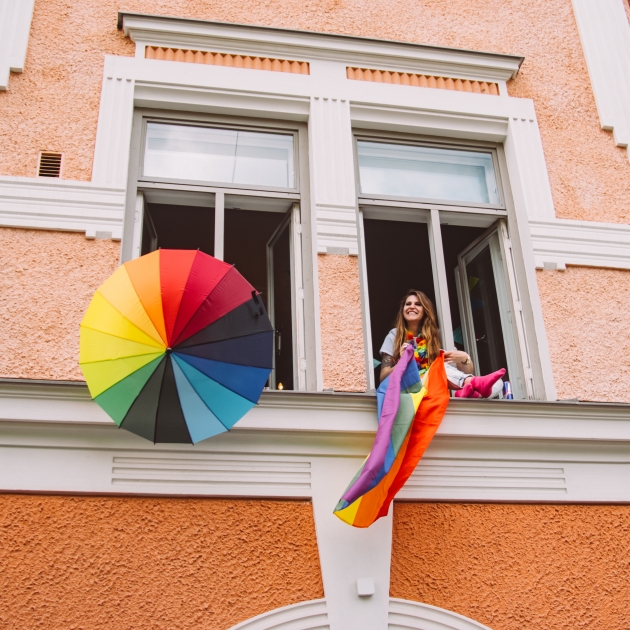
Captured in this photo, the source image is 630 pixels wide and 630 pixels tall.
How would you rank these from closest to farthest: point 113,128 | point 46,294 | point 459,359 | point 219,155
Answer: point 46,294, point 459,359, point 113,128, point 219,155

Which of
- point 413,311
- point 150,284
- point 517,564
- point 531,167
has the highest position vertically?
point 531,167

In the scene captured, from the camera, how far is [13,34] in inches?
244

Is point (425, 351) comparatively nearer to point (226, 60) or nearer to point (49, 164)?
point (226, 60)

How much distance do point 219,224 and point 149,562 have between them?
7.95 ft

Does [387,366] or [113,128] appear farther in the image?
[113,128]

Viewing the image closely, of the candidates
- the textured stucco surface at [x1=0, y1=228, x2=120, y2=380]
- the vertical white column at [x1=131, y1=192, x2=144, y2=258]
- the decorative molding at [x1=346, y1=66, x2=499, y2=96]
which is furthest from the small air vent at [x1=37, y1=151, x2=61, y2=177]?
the decorative molding at [x1=346, y1=66, x2=499, y2=96]

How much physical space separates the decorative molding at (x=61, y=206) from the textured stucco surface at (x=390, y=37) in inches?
5.1

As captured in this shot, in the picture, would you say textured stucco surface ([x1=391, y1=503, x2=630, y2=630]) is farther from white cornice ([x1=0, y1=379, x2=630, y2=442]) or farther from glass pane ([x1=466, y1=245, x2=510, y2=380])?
glass pane ([x1=466, y1=245, x2=510, y2=380])

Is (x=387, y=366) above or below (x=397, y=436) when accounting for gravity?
above

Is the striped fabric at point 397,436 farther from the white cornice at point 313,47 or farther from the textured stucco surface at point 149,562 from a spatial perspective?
the white cornice at point 313,47

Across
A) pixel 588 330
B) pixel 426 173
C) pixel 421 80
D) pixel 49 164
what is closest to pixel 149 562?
pixel 49 164

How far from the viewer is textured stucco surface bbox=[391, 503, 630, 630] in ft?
15.8

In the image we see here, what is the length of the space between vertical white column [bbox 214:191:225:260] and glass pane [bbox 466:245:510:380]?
2.11 meters

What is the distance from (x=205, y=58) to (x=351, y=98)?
1170mm
